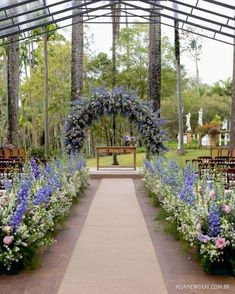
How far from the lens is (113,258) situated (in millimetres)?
4875

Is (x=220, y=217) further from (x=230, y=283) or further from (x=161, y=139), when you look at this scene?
(x=161, y=139)

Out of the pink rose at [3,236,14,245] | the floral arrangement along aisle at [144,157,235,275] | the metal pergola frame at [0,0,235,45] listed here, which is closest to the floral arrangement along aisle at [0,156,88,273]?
the pink rose at [3,236,14,245]

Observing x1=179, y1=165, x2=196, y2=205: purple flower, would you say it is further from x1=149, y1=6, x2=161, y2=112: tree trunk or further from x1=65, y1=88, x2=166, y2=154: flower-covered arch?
x1=149, y1=6, x2=161, y2=112: tree trunk

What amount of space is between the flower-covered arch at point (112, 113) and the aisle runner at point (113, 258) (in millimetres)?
6241

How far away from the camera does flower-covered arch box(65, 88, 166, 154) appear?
1399cm

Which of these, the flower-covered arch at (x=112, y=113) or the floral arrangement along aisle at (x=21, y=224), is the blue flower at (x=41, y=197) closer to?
the floral arrangement along aisle at (x=21, y=224)

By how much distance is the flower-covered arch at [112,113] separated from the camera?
14.0 metres

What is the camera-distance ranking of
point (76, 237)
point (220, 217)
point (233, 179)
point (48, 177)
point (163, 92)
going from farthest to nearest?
point (163, 92)
point (233, 179)
point (48, 177)
point (76, 237)
point (220, 217)

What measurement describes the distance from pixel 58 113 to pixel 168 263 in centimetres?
2764

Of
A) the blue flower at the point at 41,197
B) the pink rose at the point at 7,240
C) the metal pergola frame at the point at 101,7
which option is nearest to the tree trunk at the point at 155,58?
the metal pergola frame at the point at 101,7

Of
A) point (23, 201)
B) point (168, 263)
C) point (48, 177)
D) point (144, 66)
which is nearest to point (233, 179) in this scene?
point (48, 177)

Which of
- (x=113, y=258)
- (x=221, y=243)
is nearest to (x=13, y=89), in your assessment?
(x=113, y=258)

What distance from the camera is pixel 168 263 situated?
4.73 metres

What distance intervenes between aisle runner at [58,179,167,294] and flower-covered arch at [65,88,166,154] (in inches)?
246
